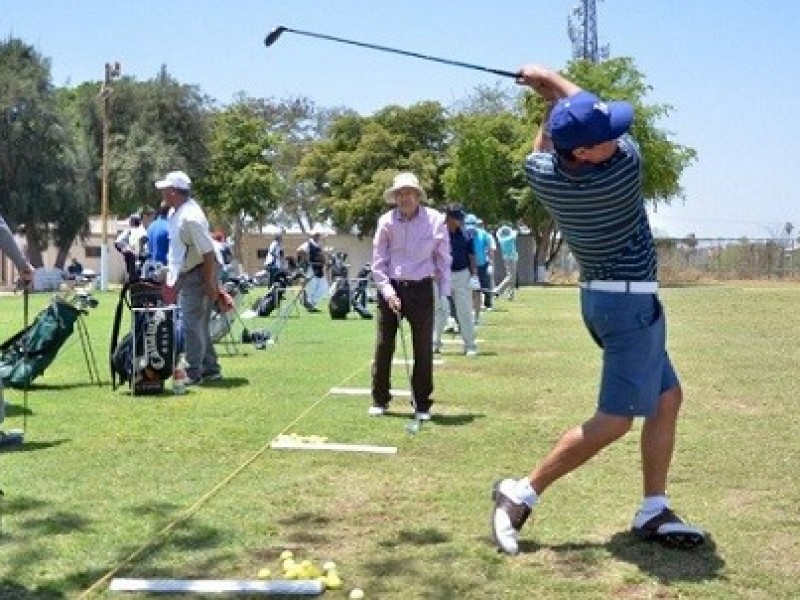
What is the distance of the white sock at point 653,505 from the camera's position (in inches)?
215

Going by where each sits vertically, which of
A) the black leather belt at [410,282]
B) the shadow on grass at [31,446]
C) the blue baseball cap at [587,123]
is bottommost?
the shadow on grass at [31,446]

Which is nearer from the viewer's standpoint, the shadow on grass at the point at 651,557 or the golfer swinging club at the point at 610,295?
the shadow on grass at the point at 651,557

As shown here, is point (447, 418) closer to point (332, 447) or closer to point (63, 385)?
point (332, 447)

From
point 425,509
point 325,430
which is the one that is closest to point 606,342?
point 425,509

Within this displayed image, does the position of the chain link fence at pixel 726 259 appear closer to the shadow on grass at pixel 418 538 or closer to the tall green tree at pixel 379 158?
the tall green tree at pixel 379 158

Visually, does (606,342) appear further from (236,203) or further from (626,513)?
(236,203)

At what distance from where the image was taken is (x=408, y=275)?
369 inches

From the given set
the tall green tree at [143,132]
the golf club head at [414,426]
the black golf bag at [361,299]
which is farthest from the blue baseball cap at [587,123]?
the tall green tree at [143,132]

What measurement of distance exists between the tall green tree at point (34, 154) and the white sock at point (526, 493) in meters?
49.2

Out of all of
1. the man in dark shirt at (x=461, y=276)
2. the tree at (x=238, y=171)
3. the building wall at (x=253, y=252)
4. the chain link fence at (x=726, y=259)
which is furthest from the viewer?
the tree at (x=238, y=171)

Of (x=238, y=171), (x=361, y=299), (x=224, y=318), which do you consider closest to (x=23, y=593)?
(x=224, y=318)

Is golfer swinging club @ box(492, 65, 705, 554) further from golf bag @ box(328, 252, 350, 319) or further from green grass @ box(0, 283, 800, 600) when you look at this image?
golf bag @ box(328, 252, 350, 319)

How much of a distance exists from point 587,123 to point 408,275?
454cm

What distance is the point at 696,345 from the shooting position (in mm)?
16844
